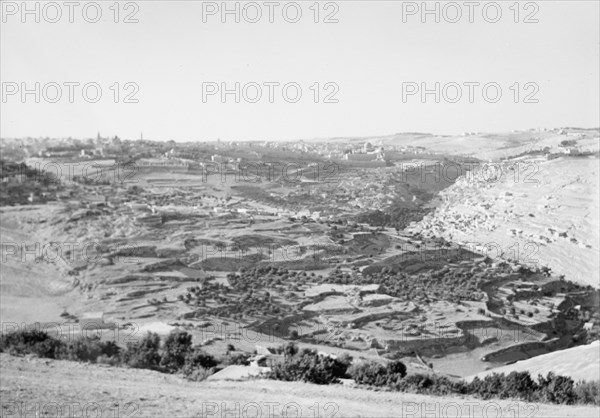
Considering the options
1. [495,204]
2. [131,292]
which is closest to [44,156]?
[131,292]

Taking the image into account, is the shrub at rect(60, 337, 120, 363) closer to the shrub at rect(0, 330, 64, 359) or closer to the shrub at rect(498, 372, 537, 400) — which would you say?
the shrub at rect(0, 330, 64, 359)

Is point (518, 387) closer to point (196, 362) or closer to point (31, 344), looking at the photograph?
point (196, 362)

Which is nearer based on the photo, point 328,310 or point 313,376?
point 313,376

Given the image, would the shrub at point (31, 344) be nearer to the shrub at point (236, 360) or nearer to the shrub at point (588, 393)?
the shrub at point (236, 360)

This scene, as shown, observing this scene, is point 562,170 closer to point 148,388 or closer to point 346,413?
point 346,413

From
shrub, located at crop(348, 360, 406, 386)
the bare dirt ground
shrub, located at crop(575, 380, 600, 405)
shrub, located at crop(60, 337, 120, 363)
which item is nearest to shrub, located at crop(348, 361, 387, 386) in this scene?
shrub, located at crop(348, 360, 406, 386)

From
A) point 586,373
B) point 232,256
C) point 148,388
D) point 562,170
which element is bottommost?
point 586,373
